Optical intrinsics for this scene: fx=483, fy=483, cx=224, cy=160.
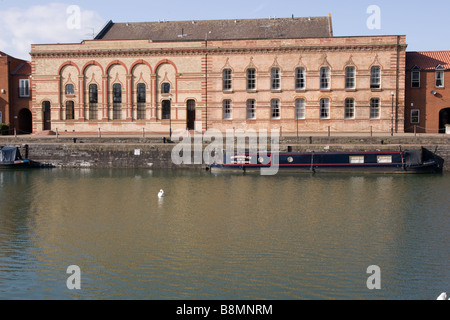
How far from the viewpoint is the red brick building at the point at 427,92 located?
38.7 meters

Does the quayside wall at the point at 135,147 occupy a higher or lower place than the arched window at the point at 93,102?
lower

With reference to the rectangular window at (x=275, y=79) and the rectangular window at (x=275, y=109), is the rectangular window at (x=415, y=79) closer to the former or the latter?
the rectangular window at (x=275, y=79)

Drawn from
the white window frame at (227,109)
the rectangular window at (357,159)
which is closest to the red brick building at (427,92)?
the rectangular window at (357,159)

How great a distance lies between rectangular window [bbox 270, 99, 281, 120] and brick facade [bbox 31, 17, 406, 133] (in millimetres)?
84

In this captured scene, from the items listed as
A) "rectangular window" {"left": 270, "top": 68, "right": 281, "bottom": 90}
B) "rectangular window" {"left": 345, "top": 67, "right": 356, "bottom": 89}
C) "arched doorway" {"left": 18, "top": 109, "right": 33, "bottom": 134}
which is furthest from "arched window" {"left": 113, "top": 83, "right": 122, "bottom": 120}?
"rectangular window" {"left": 345, "top": 67, "right": 356, "bottom": 89}

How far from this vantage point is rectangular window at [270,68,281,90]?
3919 cm

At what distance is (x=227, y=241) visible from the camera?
1516cm

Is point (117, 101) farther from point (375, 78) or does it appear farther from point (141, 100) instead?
point (375, 78)

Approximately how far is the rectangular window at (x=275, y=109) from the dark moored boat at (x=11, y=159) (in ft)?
62.8

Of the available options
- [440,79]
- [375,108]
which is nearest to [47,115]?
[375,108]

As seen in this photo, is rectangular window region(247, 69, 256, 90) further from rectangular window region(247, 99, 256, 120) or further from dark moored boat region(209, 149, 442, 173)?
dark moored boat region(209, 149, 442, 173)

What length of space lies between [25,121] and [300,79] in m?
25.9

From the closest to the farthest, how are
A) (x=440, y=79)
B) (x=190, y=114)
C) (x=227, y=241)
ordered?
(x=227, y=241) < (x=440, y=79) < (x=190, y=114)
